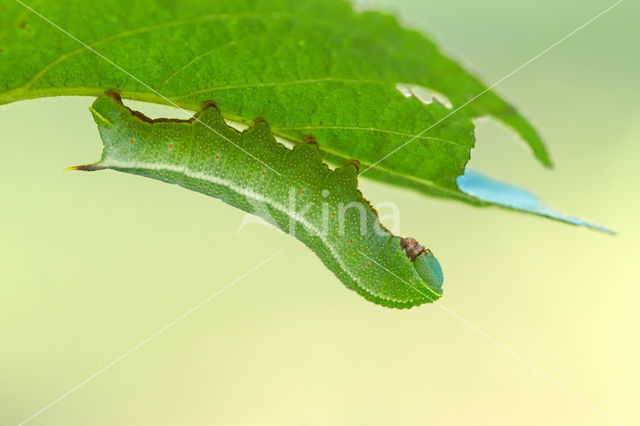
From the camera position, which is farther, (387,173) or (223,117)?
(387,173)

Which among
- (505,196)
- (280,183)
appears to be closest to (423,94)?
(505,196)

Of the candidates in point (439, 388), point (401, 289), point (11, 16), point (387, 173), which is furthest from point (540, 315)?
point (11, 16)

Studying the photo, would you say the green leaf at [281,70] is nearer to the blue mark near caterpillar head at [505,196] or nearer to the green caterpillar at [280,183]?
A: the blue mark near caterpillar head at [505,196]

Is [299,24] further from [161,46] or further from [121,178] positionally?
[121,178]

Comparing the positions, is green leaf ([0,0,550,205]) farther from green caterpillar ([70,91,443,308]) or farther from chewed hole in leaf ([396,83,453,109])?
green caterpillar ([70,91,443,308])

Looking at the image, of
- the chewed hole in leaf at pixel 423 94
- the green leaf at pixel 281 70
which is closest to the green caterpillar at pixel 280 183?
the green leaf at pixel 281 70

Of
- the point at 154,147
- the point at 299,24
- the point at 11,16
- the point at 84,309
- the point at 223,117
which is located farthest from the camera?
the point at 84,309

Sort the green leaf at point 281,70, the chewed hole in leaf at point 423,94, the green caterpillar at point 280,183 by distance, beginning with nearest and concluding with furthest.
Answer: the green leaf at point 281,70 → the chewed hole in leaf at point 423,94 → the green caterpillar at point 280,183
